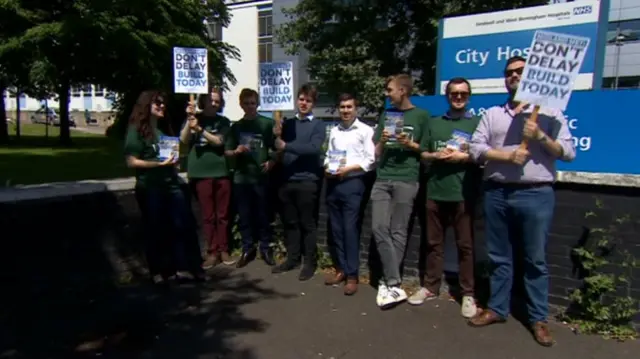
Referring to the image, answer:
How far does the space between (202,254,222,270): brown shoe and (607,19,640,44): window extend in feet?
94.4

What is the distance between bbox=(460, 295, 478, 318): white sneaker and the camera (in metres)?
4.77

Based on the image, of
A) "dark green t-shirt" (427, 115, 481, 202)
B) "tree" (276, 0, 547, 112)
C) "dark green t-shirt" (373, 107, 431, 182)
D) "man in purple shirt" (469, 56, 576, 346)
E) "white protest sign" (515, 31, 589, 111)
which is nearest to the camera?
"white protest sign" (515, 31, 589, 111)

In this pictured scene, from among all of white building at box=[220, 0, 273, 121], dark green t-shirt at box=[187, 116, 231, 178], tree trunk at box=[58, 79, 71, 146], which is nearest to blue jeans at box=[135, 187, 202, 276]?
dark green t-shirt at box=[187, 116, 231, 178]

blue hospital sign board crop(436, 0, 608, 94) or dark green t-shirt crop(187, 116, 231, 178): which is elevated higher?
blue hospital sign board crop(436, 0, 608, 94)

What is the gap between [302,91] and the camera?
18.7 feet

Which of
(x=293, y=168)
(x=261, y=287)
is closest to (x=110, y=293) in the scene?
(x=261, y=287)

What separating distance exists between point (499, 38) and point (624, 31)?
2887 centimetres

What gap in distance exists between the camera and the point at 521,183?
418 centimetres

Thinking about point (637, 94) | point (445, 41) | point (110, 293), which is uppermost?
point (445, 41)

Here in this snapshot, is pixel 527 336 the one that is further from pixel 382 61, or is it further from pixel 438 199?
pixel 382 61

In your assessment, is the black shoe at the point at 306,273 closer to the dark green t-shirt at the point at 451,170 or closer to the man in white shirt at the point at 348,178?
the man in white shirt at the point at 348,178

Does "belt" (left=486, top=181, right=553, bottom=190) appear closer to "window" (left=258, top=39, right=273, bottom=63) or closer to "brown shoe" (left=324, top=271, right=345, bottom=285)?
"brown shoe" (left=324, top=271, right=345, bottom=285)

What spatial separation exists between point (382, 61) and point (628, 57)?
19185 mm

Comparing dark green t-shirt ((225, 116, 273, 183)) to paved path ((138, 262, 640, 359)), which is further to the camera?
dark green t-shirt ((225, 116, 273, 183))
